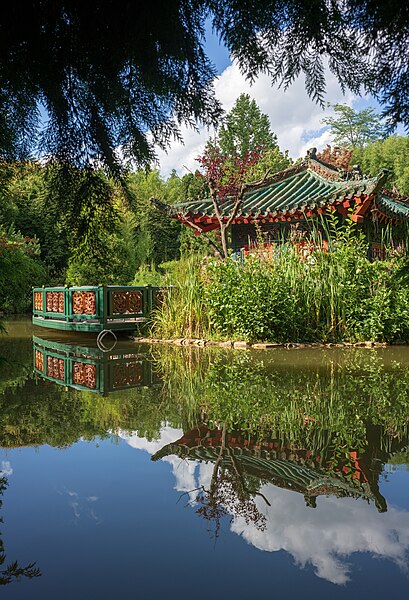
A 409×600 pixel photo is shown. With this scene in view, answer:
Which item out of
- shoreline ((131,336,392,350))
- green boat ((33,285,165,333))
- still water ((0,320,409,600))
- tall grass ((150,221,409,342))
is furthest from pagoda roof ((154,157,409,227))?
still water ((0,320,409,600))

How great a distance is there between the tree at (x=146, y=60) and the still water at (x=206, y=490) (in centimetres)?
80

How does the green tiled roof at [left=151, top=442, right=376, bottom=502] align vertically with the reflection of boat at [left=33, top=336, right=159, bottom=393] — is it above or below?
above

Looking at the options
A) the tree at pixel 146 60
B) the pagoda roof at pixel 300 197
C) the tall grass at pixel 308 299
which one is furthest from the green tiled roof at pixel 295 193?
the tree at pixel 146 60

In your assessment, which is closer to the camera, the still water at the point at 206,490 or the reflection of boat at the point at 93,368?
the still water at the point at 206,490

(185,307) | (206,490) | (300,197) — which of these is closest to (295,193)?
(300,197)

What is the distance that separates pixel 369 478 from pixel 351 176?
→ 1112cm

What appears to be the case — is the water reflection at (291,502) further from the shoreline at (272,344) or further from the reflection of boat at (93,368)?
the shoreline at (272,344)

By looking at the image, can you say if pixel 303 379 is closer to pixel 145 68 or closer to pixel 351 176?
pixel 145 68

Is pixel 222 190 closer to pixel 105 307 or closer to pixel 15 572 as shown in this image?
pixel 105 307

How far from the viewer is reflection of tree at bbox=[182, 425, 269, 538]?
2.11 m

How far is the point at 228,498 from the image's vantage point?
2.29 metres

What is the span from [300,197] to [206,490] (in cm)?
1030

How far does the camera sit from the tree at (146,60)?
1496 millimetres

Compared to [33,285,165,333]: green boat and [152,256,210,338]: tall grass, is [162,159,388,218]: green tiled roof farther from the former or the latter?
[33,285,165,333]: green boat
